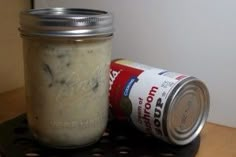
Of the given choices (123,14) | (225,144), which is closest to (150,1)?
(123,14)

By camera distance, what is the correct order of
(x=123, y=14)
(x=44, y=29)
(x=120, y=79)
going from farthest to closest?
(x=123, y=14) < (x=120, y=79) < (x=44, y=29)

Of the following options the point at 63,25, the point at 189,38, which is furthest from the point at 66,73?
the point at 189,38

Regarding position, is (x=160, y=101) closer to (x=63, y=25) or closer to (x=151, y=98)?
(x=151, y=98)

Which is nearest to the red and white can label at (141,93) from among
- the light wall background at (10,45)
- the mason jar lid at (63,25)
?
the mason jar lid at (63,25)

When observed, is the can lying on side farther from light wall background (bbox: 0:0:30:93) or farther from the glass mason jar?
light wall background (bbox: 0:0:30:93)

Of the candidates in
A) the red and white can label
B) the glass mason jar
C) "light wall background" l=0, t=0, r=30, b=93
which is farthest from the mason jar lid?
"light wall background" l=0, t=0, r=30, b=93

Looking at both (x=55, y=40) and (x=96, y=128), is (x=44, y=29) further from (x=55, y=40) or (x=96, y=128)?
(x=96, y=128)

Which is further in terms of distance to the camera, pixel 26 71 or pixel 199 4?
pixel 199 4
